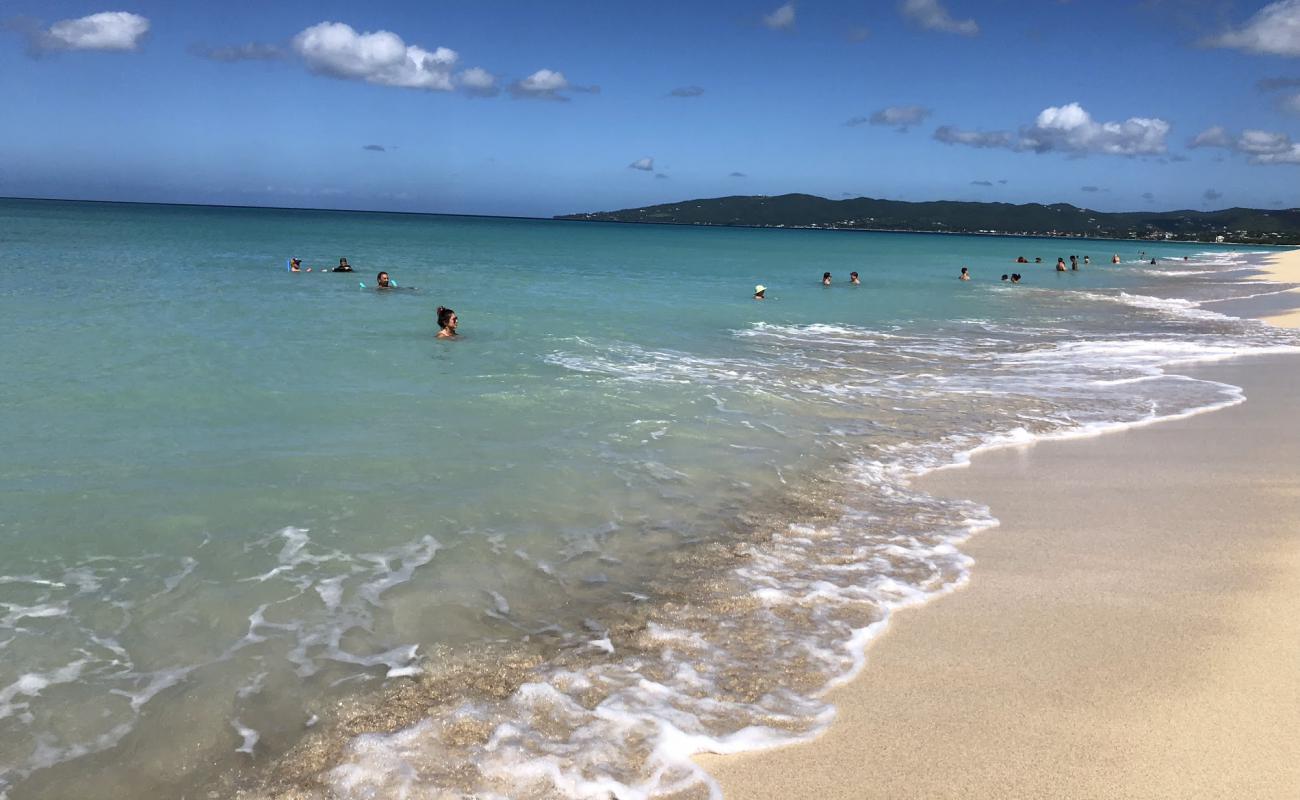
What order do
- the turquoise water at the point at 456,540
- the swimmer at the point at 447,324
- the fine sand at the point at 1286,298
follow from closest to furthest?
the turquoise water at the point at 456,540
the swimmer at the point at 447,324
the fine sand at the point at 1286,298

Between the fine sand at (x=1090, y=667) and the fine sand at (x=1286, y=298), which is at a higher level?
the fine sand at (x=1286, y=298)

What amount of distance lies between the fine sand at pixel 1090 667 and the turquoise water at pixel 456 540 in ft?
1.21

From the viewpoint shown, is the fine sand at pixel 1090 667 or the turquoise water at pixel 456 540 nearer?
the fine sand at pixel 1090 667

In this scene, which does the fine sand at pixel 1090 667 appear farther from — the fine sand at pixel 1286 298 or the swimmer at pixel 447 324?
the fine sand at pixel 1286 298

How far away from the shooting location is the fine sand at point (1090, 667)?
13.7 ft

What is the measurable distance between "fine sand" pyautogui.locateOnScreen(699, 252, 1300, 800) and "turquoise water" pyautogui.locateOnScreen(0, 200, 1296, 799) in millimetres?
370

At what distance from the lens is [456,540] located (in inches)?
293

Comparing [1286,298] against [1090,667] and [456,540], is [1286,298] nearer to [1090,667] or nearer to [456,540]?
[1090,667]

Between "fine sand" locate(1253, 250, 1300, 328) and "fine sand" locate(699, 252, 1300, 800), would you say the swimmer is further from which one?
"fine sand" locate(1253, 250, 1300, 328)

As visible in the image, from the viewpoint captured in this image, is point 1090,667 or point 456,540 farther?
point 456,540

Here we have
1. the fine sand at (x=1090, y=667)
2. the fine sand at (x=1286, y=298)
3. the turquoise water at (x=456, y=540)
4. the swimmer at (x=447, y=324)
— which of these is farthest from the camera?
the fine sand at (x=1286, y=298)

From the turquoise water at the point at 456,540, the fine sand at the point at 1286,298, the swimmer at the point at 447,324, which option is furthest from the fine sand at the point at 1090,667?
the fine sand at the point at 1286,298

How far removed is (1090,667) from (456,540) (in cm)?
514

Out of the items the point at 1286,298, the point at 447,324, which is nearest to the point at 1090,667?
the point at 447,324
